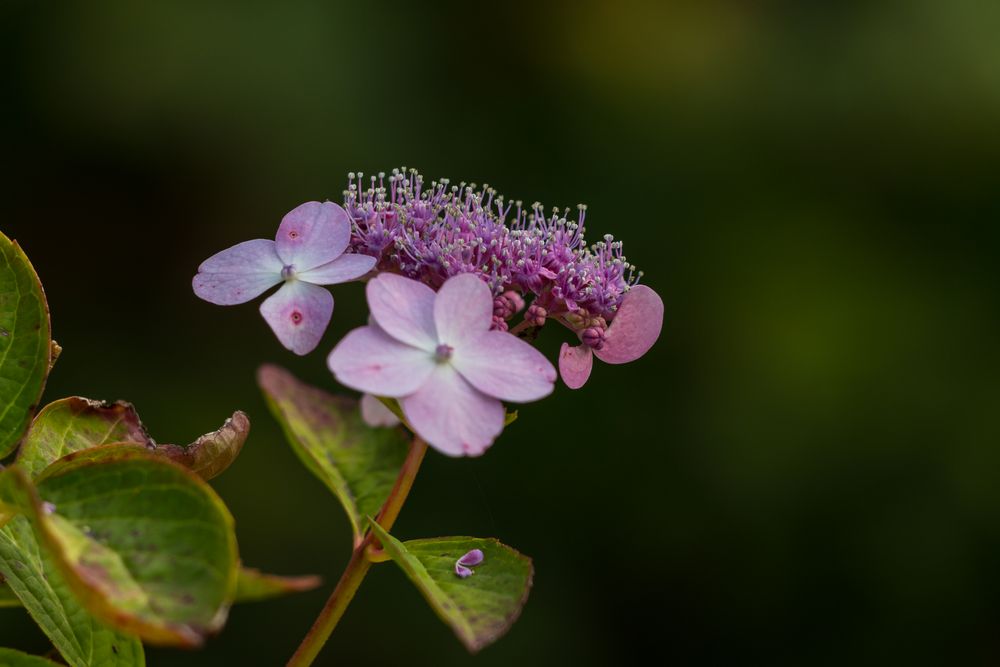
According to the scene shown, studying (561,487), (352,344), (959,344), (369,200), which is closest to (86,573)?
(352,344)

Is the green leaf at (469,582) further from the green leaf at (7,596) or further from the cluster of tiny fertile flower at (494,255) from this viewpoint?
the green leaf at (7,596)

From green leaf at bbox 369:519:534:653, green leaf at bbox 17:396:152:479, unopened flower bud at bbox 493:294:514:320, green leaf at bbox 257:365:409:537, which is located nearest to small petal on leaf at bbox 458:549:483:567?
green leaf at bbox 369:519:534:653

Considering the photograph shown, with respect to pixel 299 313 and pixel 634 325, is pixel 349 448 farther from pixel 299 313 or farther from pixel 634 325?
pixel 634 325

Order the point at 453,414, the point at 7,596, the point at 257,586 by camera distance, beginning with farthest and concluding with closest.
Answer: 1. the point at 7,596
2. the point at 453,414
3. the point at 257,586

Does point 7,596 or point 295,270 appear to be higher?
point 295,270

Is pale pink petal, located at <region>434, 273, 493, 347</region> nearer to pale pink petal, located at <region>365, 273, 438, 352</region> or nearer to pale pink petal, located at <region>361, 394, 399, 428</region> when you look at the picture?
pale pink petal, located at <region>365, 273, 438, 352</region>

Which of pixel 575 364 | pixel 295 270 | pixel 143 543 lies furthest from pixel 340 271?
pixel 143 543

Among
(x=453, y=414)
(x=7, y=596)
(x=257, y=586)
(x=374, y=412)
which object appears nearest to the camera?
(x=257, y=586)
